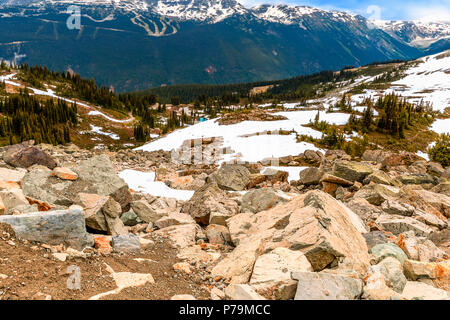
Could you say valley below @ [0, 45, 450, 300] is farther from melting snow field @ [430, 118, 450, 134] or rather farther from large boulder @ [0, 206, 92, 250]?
melting snow field @ [430, 118, 450, 134]

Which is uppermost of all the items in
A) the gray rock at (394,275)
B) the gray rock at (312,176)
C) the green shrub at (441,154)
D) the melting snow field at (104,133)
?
the gray rock at (394,275)

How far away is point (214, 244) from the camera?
7945mm

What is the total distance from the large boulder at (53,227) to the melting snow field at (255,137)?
60.7ft


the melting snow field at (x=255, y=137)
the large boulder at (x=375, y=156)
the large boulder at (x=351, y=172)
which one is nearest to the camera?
the large boulder at (x=351, y=172)

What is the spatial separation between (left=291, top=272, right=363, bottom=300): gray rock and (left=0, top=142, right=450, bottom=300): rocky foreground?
0.02 metres

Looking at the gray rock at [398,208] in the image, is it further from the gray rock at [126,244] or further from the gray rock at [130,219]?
the gray rock at [130,219]

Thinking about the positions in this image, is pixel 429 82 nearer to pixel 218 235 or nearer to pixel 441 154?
pixel 441 154

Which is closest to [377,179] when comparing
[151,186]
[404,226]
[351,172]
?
[351,172]

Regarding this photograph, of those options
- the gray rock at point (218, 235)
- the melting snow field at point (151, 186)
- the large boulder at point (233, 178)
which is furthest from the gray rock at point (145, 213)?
the large boulder at point (233, 178)

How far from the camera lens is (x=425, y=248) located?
268 inches

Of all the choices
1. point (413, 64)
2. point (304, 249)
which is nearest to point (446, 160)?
point (304, 249)

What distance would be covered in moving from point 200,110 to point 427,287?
130 metres

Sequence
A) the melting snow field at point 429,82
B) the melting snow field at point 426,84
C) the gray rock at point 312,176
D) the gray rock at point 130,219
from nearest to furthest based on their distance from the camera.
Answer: the gray rock at point 130,219 → the gray rock at point 312,176 → the melting snow field at point 426,84 → the melting snow field at point 429,82

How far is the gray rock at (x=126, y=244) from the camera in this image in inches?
254
